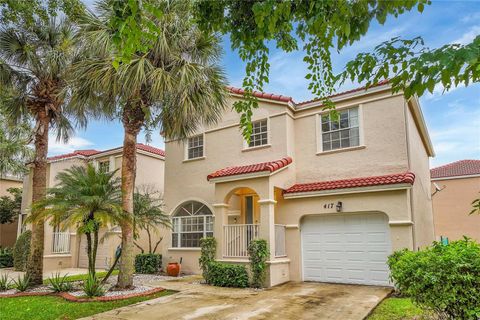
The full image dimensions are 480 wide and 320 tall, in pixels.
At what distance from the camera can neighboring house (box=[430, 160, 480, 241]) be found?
2667cm

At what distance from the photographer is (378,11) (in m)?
3.80

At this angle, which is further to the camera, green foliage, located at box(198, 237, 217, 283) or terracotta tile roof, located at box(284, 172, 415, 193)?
green foliage, located at box(198, 237, 217, 283)

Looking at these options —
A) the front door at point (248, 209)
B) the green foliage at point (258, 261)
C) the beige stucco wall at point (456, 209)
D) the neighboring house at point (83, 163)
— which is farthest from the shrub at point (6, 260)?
the beige stucco wall at point (456, 209)

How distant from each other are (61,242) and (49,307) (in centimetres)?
1235

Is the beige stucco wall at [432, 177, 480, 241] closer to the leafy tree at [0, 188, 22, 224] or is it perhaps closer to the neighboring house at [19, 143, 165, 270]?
the neighboring house at [19, 143, 165, 270]

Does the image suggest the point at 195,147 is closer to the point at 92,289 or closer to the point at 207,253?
the point at 207,253

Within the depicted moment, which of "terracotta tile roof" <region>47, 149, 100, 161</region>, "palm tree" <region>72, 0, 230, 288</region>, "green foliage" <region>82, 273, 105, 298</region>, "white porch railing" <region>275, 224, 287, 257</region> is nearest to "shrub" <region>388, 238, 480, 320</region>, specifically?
"white porch railing" <region>275, 224, 287, 257</region>

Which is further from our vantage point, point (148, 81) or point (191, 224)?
point (191, 224)

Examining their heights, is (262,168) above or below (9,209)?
above

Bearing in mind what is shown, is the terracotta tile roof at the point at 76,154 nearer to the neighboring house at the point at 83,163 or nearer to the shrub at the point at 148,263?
the neighboring house at the point at 83,163

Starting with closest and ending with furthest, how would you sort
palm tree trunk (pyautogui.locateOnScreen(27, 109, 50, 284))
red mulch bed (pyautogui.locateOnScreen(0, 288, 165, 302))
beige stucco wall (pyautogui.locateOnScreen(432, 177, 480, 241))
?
red mulch bed (pyautogui.locateOnScreen(0, 288, 165, 302)), palm tree trunk (pyautogui.locateOnScreen(27, 109, 50, 284)), beige stucco wall (pyautogui.locateOnScreen(432, 177, 480, 241))

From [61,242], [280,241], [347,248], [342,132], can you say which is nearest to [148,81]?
[280,241]

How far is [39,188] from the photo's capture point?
45.0ft

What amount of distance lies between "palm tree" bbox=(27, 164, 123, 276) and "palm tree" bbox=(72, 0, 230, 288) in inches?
23.7
